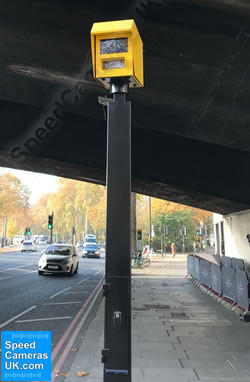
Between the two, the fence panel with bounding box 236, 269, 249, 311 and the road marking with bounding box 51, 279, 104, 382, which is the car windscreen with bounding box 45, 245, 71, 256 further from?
the fence panel with bounding box 236, 269, 249, 311

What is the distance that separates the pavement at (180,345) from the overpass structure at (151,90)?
16.2 feet

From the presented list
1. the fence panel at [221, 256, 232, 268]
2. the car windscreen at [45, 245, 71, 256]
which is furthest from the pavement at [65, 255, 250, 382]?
the car windscreen at [45, 245, 71, 256]

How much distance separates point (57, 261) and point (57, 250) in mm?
1356

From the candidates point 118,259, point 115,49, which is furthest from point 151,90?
point 118,259

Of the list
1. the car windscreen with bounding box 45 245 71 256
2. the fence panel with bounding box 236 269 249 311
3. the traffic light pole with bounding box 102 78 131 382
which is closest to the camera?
the traffic light pole with bounding box 102 78 131 382

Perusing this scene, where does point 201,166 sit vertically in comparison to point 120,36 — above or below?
above

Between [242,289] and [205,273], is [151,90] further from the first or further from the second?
[205,273]

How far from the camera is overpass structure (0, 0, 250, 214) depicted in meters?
5.66

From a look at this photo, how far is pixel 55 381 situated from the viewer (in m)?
4.48

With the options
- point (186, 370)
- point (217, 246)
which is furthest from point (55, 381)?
point (217, 246)

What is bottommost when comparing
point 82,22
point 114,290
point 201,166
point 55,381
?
point 55,381

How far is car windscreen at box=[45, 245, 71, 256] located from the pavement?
31.0ft

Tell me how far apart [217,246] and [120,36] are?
2323 centimetres

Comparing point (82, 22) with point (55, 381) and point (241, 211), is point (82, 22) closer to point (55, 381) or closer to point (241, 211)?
point (55, 381)
